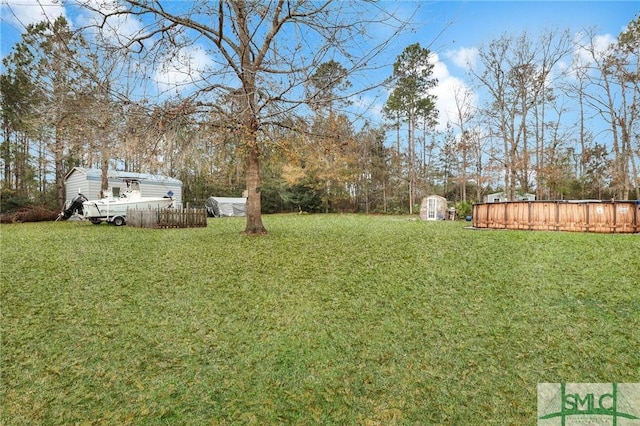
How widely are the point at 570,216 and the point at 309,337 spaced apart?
34.2ft

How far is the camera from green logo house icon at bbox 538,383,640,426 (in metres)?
2.24

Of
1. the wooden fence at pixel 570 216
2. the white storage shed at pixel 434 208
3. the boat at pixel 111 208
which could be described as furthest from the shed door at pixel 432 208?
the boat at pixel 111 208

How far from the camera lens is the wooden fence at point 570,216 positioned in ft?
30.9

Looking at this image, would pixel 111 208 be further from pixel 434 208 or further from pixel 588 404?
pixel 434 208

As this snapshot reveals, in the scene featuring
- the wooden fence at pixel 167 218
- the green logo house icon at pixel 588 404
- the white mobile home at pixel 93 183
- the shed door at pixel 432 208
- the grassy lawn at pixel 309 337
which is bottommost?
the green logo house icon at pixel 588 404

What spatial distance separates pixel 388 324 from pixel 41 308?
4.18m

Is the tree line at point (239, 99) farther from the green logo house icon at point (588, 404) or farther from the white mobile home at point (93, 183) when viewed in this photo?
the green logo house icon at point (588, 404)

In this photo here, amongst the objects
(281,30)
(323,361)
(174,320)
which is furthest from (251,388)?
(281,30)

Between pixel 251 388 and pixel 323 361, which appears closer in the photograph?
pixel 251 388

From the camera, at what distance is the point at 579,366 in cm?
275

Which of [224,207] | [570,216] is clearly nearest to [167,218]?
[224,207]

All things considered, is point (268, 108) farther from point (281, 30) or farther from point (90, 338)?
point (90, 338)

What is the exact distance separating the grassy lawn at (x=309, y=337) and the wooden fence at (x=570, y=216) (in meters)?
4.29

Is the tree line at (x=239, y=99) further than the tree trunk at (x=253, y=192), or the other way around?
the tree trunk at (x=253, y=192)
